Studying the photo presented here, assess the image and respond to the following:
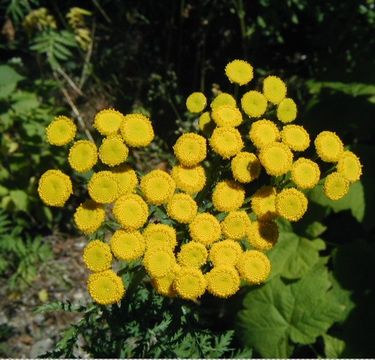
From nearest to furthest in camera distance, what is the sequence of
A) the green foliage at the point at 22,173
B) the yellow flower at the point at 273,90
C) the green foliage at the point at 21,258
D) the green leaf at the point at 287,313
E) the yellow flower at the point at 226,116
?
the yellow flower at the point at 226,116 < the yellow flower at the point at 273,90 < the green leaf at the point at 287,313 < the green foliage at the point at 22,173 < the green foliage at the point at 21,258

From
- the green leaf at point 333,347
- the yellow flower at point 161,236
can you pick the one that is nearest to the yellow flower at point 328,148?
the yellow flower at point 161,236

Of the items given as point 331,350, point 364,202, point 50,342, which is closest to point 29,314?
point 50,342

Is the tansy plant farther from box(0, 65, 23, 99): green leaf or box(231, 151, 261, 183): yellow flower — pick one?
box(0, 65, 23, 99): green leaf

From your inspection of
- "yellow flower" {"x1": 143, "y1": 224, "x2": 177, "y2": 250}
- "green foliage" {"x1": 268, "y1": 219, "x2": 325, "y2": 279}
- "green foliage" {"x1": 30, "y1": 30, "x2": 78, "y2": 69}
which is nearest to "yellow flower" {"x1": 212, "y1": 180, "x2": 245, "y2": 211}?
"yellow flower" {"x1": 143, "y1": 224, "x2": 177, "y2": 250}

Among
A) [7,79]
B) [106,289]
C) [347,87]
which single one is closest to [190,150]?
[106,289]

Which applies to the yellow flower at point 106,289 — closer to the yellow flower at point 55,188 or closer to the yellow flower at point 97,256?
the yellow flower at point 97,256

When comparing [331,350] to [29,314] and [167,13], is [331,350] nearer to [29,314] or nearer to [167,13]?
[29,314]
